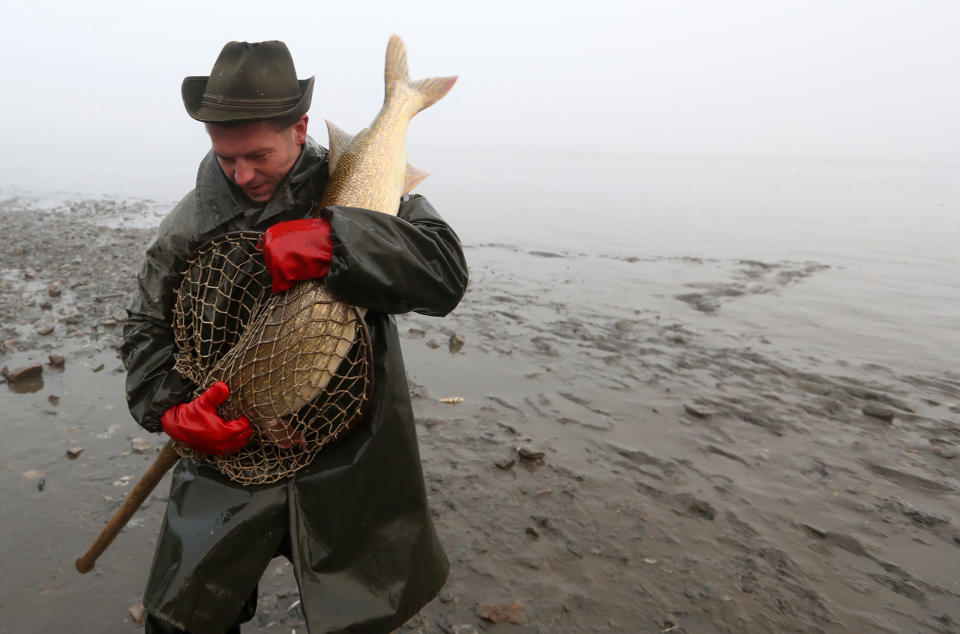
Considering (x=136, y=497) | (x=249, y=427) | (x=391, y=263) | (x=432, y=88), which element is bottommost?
(x=136, y=497)

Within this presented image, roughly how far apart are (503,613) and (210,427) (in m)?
2.05

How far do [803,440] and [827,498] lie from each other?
2.91 ft

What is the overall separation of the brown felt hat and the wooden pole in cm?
124

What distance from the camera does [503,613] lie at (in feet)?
10.4

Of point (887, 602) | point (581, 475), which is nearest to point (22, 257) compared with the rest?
point (581, 475)

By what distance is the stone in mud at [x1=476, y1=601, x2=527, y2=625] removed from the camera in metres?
3.12

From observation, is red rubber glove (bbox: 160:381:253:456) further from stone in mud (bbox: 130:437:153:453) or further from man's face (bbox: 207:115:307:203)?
stone in mud (bbox: 130:437:153:453)

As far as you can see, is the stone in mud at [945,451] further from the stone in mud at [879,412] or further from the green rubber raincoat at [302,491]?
the green rubber raincoat at [302,491]

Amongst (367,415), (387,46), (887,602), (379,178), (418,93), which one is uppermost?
(387,46)

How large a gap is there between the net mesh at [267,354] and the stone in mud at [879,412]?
5.63 m

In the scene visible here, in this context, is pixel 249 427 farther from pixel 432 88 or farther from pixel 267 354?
pixel 432 88

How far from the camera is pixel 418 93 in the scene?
331cm

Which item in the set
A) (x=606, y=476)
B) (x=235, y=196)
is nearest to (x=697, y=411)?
(x=606, y=476)

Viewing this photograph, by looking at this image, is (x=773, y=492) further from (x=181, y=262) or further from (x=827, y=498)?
(x=181, y=262)
